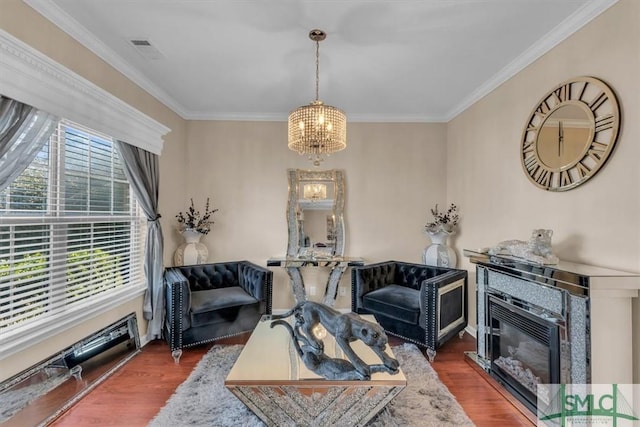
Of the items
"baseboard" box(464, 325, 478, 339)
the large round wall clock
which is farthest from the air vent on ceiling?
"baseboard" box(464, 325, 478, 339)

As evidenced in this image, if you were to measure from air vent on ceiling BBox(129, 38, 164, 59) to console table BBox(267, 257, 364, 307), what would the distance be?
8.01 ft

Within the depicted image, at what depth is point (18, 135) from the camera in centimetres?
168

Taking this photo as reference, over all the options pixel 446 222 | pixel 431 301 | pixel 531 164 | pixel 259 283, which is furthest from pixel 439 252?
pixel 259 283

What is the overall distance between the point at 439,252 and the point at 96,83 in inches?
154

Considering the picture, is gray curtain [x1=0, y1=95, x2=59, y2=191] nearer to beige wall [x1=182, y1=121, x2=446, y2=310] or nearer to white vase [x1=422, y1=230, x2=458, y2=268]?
beige wall [x1=182, y1=121, x2=446, y2=310]

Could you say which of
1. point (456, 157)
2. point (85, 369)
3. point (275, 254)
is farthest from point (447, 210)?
point (85, 369)

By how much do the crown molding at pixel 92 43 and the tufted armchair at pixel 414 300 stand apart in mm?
3008

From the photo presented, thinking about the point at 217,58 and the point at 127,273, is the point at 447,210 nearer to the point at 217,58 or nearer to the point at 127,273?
the point at 217,58

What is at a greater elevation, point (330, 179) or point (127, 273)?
point (330, 179)

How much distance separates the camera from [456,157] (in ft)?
12.3

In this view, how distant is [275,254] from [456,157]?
2746 mm

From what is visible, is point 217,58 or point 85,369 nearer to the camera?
point 85,369

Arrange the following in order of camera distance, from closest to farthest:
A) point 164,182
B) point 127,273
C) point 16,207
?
1. point 16,207
2. point 127,273
3. point 164,182

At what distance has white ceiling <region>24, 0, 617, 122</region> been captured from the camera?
1.94 metres
